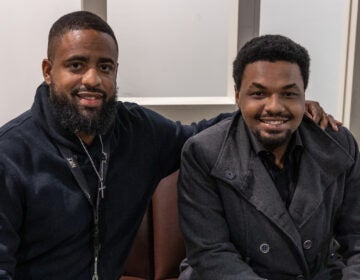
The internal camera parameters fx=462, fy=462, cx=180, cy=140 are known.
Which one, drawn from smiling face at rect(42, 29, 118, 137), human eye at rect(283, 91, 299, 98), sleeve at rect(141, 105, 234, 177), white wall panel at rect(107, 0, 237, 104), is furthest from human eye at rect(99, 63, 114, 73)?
white wall panel at rect(107, 0, 237, 104)

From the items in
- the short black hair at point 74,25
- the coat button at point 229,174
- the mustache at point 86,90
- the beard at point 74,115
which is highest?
the short black hair at point 74,25

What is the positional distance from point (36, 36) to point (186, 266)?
3.98ft

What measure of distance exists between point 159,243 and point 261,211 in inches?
21.4

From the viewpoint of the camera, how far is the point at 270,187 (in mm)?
1409

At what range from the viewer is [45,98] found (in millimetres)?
1376

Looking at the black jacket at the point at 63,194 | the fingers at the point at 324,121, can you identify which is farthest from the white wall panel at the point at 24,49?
the fingers at the point at 324,121

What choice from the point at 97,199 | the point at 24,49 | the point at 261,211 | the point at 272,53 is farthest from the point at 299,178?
the point at 24,49

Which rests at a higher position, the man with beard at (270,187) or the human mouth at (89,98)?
the human mouth at (89,98)

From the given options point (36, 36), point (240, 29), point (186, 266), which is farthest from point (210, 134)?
point (36, 36)

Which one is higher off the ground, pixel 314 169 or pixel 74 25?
pixel 74 25

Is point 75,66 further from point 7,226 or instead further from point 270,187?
point 270,187

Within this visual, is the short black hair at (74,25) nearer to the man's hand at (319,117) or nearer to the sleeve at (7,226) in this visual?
the sleeve at (7,226)

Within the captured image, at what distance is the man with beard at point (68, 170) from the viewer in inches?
49.7

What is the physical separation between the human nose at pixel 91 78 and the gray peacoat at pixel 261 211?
0.36 metres
